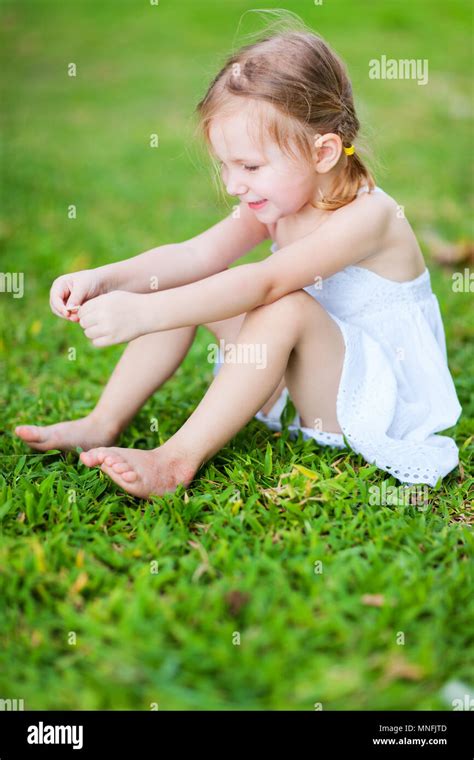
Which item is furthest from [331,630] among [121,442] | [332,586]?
[121,442]

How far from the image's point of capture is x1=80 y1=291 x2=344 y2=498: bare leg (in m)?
1.98

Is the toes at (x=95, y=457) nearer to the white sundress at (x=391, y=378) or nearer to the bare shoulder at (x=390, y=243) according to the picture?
the white sundress at (x=391, y=378)

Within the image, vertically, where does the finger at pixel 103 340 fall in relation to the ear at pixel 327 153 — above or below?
below

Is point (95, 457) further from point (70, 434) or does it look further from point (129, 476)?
point (70, 434)

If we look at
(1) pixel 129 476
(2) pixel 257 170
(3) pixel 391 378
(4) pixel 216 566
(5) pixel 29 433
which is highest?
(2) pixel 257 170

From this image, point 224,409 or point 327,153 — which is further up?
point 327,153

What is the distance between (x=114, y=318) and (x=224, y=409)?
35 centimetres

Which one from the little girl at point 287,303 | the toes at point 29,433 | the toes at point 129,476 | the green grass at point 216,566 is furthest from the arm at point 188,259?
the toes at point 129,476

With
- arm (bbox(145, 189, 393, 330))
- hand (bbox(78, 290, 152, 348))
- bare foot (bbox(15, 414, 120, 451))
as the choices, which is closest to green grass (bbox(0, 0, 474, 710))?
bare foot (bbox(15, 414, 120, 451))

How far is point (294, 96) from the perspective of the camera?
80.0 inches

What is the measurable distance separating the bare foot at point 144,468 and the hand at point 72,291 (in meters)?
0.36

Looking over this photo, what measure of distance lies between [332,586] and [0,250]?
3.05m

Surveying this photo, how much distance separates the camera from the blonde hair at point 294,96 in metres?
2.03

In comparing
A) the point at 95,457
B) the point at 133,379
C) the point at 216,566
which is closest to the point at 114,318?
the point at 95,457
